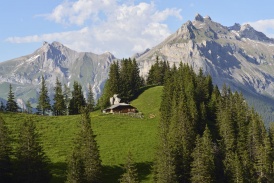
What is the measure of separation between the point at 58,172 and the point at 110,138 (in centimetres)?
2194

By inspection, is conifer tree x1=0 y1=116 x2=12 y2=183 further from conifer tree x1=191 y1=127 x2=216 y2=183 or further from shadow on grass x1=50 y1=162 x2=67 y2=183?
conifer tree x1=191 y1=127 x2=216 y2=183

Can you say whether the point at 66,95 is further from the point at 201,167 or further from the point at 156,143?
the point at 201,167

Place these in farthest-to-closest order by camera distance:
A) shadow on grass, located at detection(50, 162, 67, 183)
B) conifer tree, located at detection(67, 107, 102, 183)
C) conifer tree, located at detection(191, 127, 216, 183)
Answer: shadow on grass, located at detection(50, 162, 67, 183) < conifer tree, located at detection(191, 127, 216, 183) < conifer tree, located at detection(67, 107, 102, 183)

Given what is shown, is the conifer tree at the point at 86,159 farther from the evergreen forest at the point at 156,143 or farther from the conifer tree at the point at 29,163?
the conifer tree at the point at 29,163

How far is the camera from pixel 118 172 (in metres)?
69.8

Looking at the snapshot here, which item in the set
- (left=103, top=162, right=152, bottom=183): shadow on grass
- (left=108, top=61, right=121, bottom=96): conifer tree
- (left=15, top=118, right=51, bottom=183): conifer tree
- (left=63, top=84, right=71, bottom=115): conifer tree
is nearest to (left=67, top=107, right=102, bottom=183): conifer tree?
(left=15, top=118, right=51, bottom=183): conifer tree

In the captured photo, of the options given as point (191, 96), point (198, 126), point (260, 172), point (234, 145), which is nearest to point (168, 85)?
point (191, 96)

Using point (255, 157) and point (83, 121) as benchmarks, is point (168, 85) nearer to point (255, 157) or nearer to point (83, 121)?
point (255, 157)

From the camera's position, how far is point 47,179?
57.1 m

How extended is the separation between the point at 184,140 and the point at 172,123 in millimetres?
9508

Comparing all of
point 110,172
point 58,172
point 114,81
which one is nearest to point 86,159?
point 58,172

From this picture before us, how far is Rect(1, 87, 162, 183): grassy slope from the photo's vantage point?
70.7 m

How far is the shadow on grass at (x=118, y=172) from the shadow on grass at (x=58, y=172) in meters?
7.83

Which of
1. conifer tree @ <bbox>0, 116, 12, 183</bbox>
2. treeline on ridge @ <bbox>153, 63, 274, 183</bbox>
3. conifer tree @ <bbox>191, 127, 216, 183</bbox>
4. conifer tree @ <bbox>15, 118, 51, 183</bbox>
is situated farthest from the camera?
treeline on ridge @ <bbox>153, 63, 274, 183</bbox>
